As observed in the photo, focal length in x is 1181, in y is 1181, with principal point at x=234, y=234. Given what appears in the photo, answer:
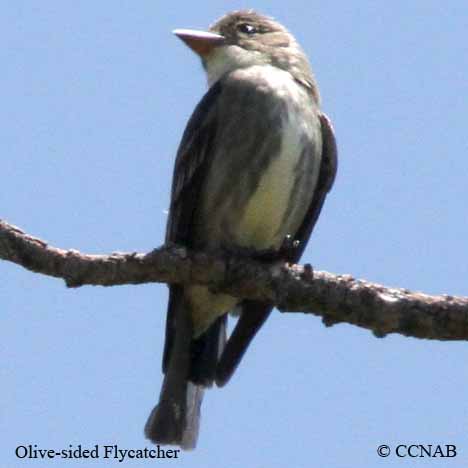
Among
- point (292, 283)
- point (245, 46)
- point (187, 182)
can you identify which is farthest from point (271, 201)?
point (245, 46)

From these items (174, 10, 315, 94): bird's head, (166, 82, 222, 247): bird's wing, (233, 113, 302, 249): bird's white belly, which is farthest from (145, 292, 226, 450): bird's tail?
(174, 10, 315, 94): bird's head

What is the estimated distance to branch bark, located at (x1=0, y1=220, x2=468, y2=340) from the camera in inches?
220

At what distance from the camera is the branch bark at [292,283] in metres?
5.59

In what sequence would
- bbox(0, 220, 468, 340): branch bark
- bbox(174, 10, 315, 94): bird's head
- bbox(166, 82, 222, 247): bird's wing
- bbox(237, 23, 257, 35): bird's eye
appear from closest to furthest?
1. bbox(0, 220, 468, 340): branch bark
2. bbox(166, 82, 222, 247): bird's wing
3. bbox(174, 10, 315, 94): bird's head
4. bbox(237, 23, 257, 35): bird's eye

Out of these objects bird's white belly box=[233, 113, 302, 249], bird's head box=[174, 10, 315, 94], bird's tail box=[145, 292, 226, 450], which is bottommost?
bird's tail box=[145, 292, 226, 450]

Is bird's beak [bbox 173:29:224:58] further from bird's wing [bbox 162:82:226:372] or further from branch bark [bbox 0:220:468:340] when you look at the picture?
branch bark [bbox 0:220:468:340]

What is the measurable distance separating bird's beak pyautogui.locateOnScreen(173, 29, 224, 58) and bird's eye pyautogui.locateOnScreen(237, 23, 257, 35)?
25 cm

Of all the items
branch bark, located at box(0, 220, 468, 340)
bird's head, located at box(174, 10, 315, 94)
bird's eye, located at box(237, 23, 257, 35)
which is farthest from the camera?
bird's eye, located at box(237, 23, 257, 35)

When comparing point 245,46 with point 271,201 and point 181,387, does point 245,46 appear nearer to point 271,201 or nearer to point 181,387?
point 271,201

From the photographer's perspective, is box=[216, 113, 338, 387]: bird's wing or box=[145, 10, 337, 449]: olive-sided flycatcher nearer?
box=[145, 10, 337, 449]: olive-sided flycatcher

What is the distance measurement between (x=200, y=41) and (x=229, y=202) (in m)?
1.49

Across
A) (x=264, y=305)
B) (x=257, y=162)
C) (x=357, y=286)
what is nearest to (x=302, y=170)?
(x=257, y=162)

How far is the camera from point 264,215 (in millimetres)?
7188

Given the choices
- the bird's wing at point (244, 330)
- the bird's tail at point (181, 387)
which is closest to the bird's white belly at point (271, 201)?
the bird's wing at point (244, 330)
